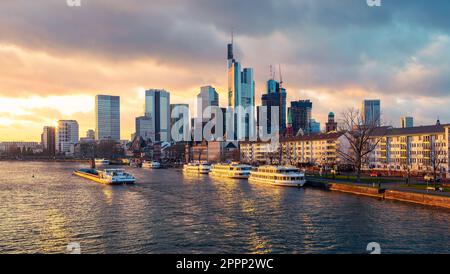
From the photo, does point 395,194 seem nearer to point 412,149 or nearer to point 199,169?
point 412,149

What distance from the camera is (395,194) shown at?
66.5 m

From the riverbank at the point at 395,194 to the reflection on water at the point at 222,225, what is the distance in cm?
275

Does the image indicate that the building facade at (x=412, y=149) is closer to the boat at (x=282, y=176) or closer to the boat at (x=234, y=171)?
the boat at (x=282, y=176)

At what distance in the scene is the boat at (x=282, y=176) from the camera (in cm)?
9619

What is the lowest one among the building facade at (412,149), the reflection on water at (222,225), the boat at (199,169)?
the reflection on water at (222,225)

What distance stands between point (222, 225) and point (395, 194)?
33827 mm

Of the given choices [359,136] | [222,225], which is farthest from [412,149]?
Answer: [222,225]

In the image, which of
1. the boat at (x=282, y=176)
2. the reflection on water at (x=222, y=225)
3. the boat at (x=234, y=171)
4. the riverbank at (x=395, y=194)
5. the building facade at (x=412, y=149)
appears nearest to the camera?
the reflection on water at (x=222, y=225)

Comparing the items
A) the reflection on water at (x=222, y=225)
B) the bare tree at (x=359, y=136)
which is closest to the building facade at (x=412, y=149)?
the bare tree at (x=359, y=136)

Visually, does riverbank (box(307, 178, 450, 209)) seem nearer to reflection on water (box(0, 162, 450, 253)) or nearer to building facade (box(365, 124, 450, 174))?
reflection on water (box(0, 162, 450, 253))

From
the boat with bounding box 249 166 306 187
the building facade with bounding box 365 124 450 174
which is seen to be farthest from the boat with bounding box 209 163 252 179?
the building facade with bounding box 365 124 450 174
